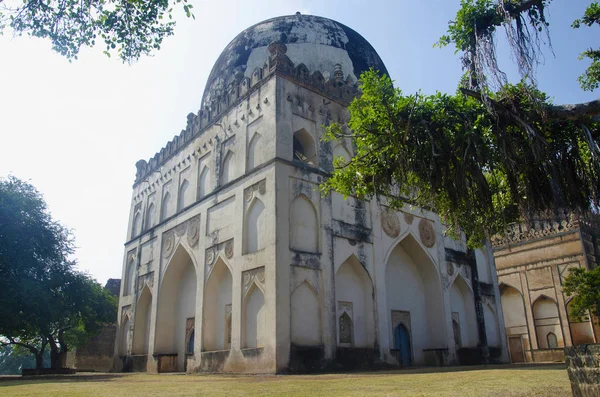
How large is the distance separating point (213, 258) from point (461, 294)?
900 centimetres

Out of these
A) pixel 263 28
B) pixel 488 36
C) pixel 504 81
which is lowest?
pixel 504 81

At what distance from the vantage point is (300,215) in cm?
1245

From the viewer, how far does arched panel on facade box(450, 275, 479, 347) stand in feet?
51.8

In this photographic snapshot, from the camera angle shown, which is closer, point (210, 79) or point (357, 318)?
point (357, 318)

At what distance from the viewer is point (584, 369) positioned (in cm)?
386

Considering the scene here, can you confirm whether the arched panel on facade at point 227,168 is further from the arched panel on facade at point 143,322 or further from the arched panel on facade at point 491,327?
the arched panel on facade at point 491,327

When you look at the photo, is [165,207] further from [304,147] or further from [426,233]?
[426,233]

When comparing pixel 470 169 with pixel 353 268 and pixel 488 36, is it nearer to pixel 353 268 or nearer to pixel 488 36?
pixel 488 36

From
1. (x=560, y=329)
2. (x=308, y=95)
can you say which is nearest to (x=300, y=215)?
(x=308, y=95)

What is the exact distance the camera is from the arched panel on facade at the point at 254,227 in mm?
12234

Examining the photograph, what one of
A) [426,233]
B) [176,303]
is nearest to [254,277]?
[176,303]

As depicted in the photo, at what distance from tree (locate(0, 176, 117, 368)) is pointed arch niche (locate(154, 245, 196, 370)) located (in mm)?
Answer: 3661

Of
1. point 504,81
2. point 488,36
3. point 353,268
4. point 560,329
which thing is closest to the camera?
point 504,81

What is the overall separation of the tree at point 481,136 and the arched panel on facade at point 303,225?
4.86 meters
